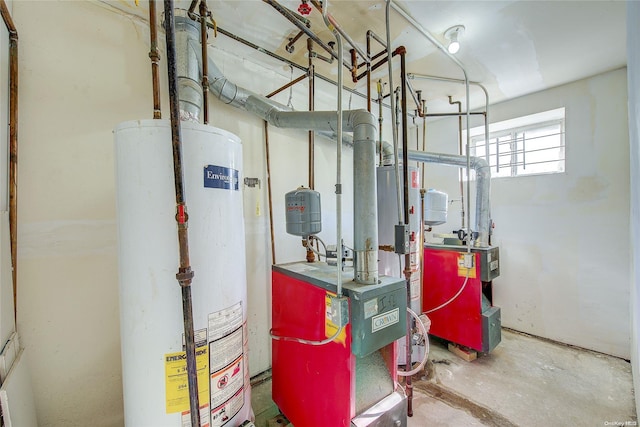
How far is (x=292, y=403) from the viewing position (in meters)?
1.41

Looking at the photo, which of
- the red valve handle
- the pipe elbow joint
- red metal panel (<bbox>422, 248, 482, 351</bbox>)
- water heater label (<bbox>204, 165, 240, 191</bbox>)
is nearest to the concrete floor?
red metal panel (<bbox>422, 248, 482, 351</bbox>)

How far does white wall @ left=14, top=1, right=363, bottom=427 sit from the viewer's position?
1.23 meters

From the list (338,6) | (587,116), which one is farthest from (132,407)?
(587,116)

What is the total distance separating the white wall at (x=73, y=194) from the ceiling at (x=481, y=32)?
11.8 inches

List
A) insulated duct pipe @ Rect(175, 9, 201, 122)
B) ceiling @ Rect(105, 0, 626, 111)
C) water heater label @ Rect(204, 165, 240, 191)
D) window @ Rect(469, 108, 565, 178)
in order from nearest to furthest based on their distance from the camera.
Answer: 1. water heater label @ Rect(204, 165, 240, 191)
2. insulated duct pipe @ Rect(175, 9, 201, 122)
3. ceiling @ Rect(105, 0, 626, 111)
4. window @ Rect(469, 108, 565, 178)

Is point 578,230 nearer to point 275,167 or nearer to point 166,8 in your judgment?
point 275,167

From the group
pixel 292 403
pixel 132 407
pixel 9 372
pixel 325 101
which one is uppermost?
pixel 325 101

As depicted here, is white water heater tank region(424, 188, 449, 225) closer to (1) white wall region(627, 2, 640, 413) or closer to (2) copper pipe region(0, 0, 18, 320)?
(1) white wall region(627, 2, 640, 413)

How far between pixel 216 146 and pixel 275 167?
3.65 ft

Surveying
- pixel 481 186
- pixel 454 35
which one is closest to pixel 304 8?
pixel 454 35

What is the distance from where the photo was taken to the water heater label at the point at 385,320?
1.06 metres

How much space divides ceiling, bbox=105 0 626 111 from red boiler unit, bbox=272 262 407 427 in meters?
1.54

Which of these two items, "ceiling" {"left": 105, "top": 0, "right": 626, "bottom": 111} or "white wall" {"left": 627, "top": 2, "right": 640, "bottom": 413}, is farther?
"ceiling" {"left": 105, "top": 0, "right": 626, "bottom": 111}

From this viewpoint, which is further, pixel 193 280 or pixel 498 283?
pixel 498 283
